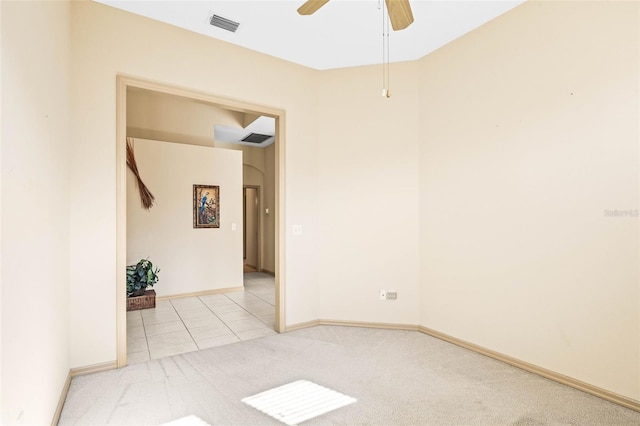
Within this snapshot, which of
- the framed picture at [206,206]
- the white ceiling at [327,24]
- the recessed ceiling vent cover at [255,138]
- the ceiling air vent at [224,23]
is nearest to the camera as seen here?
the white ceiling at [327,24]

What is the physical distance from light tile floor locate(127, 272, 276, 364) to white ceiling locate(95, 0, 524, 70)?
318 centimetres

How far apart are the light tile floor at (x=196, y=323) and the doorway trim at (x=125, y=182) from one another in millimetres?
328

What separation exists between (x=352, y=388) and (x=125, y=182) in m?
2.55

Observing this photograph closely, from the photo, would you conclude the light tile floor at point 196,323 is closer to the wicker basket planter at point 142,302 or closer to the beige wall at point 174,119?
the wicker basket planter at point 142,302

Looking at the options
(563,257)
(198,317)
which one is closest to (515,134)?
(563,257)

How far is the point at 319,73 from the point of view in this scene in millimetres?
4055

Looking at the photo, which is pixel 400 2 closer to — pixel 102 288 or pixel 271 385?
pixel 271 385

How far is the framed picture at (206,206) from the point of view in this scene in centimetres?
570

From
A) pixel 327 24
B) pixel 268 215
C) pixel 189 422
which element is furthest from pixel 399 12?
pixel 268 215

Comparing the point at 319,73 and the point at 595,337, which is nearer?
the point at 595,337

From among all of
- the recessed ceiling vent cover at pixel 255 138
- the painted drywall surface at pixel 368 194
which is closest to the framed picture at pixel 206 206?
the recessed ceiling vent cover at pixel 255 138

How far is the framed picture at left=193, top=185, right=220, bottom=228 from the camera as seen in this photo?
5.70 metres

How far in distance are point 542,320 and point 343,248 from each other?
2.08 meters

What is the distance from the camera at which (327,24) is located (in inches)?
123
